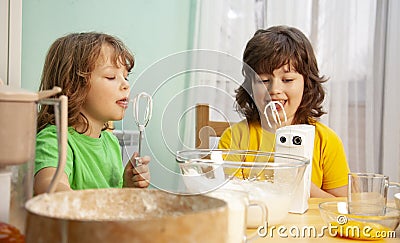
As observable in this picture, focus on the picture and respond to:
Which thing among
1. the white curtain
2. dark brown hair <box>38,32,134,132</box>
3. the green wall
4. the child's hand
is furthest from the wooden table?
the white curtain

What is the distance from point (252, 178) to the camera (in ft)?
3.00

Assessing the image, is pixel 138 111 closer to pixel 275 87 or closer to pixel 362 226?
pixel 362 226

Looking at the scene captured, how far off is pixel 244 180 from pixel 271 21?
1.84 metres

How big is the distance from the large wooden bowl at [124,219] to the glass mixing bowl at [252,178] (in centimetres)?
30

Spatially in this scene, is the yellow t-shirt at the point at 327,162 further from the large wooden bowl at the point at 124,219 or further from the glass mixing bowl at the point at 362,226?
the large wooden bowl at the point at 124,219

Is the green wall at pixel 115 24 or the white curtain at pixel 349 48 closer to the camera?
the green wall at pixel 115 24

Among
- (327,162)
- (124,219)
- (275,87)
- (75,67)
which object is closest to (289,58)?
(275,87)

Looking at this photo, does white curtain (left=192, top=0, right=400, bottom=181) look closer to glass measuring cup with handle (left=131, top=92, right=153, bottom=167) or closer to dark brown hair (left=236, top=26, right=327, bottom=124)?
dark brown hair (left=236, top=26, right=327, bottom=124)

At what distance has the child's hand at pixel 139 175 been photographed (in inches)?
39.8

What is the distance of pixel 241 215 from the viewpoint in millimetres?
561

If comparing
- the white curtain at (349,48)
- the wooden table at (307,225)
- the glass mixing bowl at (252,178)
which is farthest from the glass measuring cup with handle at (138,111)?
the white curtain at (349,48)

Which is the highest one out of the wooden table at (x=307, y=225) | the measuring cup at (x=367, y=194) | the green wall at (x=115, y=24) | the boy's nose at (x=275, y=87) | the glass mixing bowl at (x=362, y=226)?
the green wall at (x=115, y=24)

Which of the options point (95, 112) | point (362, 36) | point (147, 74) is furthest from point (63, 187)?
point (362, 36)

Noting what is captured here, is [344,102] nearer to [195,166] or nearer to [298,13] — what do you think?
[298,13]
